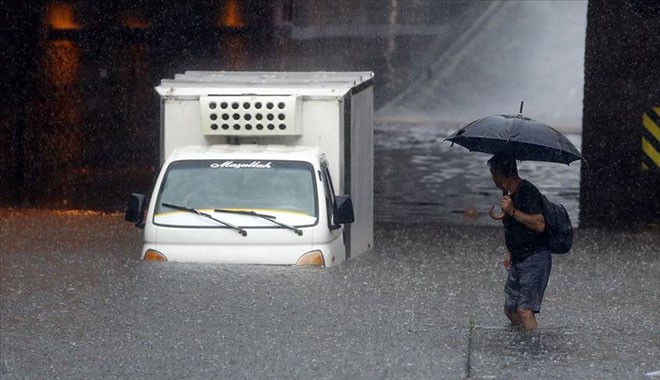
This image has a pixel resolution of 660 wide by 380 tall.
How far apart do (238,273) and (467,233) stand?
353 inches

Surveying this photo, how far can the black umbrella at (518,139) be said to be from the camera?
9953 mm

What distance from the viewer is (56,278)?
13820mm

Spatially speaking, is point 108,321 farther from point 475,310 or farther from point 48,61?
point 48,61

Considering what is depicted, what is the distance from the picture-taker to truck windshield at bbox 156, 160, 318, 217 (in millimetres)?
13375

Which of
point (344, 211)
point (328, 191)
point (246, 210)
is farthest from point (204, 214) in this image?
point (328, 191)

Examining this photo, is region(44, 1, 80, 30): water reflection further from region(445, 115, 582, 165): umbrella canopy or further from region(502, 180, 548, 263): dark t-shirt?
region(502, 180, 548, 263): dark t-shirt

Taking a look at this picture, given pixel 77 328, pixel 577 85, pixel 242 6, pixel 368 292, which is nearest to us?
Result: pixel 77 328

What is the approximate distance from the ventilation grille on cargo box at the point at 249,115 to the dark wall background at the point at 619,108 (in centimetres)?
864

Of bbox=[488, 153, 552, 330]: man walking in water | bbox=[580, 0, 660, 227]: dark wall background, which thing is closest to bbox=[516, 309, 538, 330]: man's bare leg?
bbox=[488, 153, 552, 330]: man walking in water

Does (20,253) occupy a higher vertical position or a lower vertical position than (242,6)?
lower

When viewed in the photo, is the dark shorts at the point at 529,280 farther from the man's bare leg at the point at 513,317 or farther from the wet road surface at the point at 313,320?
the wet road surface at the point at 313,320

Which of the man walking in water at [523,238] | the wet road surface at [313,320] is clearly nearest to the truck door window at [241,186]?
the wet road surface at [313,320]

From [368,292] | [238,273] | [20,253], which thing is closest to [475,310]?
[368,292]

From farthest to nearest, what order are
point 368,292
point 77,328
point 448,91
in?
point 448,91 < point 368,292 < point 77,328
